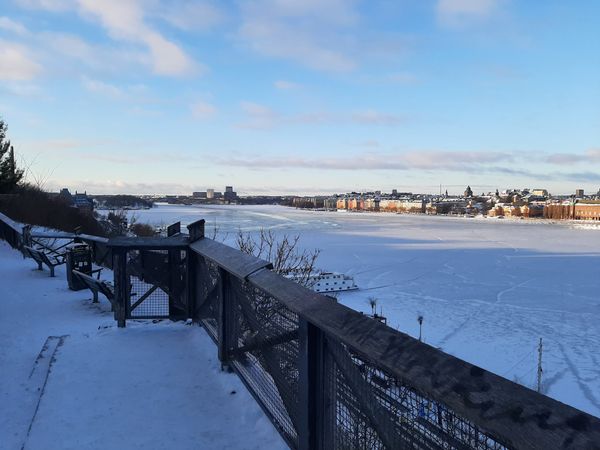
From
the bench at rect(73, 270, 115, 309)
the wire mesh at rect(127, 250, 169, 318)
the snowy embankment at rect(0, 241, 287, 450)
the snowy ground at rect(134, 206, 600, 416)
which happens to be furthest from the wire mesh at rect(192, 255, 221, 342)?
the snowy ground at rect(134, 206, 600, 416)

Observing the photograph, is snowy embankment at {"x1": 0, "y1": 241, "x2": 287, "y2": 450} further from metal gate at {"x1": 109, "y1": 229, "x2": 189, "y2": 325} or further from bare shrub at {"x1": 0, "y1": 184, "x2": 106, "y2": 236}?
bare shrub at {"x1": 0, "y1": 184, "x2": 106, "y2": 236}

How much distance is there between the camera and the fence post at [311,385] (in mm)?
2600

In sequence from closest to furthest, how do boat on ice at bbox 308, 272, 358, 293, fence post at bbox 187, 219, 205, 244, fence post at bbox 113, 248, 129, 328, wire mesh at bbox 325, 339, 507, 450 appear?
wire mesh at bbox 325, 339, 507, 450 < fence post at bbox 187, 219, 205, 244 < fence post at bbox 113, 248, 129, 328 < boat on ice at bbox 308, 272, 358, 293

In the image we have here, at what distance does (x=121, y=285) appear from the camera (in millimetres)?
5754

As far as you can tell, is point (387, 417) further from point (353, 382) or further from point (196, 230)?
point (196, 230)

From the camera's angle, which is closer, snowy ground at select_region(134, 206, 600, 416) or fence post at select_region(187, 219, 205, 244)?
fence post at select_region(187, 219, 205, 244)

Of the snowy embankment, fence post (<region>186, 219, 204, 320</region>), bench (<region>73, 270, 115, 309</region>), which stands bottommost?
the snowy embankment

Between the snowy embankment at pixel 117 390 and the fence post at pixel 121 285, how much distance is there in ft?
0.50

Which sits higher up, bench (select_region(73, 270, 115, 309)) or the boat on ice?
bench (select_region(73, 270, 115, 309))

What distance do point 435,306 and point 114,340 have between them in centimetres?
2101

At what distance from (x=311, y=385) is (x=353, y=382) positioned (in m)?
0.46

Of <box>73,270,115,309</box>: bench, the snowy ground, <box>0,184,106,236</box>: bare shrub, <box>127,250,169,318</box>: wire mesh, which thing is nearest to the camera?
<box>127,250,169,318</box>: wire mesh

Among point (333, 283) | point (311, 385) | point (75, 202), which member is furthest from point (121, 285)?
point (75, 202)

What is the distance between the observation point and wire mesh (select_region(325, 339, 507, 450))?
1660 mm
